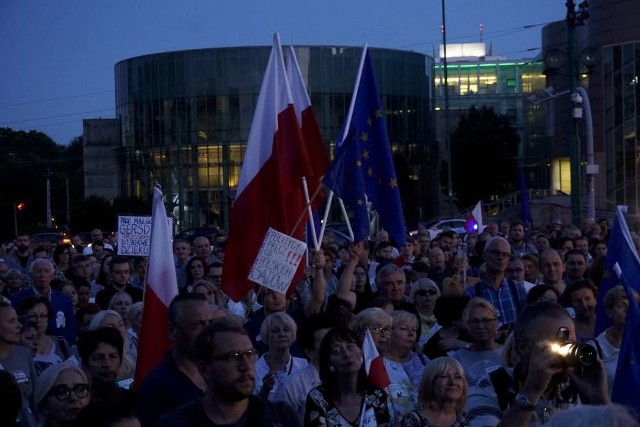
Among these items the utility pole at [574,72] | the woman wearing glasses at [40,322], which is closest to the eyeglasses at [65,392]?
the woman wearing glasses at [40,322]

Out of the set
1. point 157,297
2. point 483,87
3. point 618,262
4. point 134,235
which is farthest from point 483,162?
point 157,297

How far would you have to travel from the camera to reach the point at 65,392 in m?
5.58

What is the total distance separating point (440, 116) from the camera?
82812 mm

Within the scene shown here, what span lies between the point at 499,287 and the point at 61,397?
16.2 ft

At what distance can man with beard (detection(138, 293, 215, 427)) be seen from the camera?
5.41 meters

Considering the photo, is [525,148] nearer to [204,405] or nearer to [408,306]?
[408,306]

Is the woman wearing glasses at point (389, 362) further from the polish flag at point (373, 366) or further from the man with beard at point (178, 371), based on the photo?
the man with beard at point (178, 371)

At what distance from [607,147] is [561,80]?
3.57 m

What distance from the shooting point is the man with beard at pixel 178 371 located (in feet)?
17.7

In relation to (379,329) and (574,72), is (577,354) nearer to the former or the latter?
(379,329)

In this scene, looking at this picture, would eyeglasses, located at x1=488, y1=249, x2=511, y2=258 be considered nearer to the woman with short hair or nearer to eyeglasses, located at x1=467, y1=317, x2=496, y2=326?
eyeglasses, located at x1=467, y1=317, x2=496, y2=326

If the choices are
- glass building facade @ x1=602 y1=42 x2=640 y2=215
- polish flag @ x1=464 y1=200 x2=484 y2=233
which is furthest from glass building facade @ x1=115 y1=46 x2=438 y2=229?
polish flag @ x1=464 y1=200 x2=484 y2=233

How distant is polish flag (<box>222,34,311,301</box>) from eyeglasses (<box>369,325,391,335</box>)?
5.97ft

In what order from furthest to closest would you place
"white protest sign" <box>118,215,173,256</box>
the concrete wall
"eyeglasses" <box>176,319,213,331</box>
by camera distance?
the concrete wall < "white protest sign" <box>118,215,173,256</box> < "eyeglasses" <box>176,319,213,331</box>
